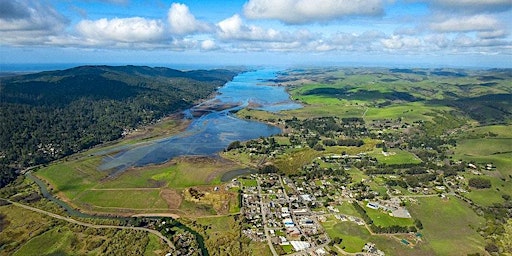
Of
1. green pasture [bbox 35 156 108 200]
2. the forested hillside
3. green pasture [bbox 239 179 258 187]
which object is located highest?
the forested hillside

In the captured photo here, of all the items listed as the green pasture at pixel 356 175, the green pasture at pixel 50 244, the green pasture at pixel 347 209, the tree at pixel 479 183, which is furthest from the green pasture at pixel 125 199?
the tree at pixel 479 183

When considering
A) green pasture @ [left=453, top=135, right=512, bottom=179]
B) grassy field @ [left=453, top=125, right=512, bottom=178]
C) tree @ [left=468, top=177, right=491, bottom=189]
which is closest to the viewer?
tree @ [left=468, top=177, right=491, bottom=189]

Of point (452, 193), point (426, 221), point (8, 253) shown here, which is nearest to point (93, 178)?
point (8, 253)

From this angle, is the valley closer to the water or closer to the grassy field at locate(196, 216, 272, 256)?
the grassy field at locate(196, 216, 272, 256)

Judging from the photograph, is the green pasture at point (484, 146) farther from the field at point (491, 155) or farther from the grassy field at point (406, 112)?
the grassy field at point (406, 112)

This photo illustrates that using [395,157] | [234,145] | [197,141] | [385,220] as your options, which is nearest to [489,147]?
[395,157]

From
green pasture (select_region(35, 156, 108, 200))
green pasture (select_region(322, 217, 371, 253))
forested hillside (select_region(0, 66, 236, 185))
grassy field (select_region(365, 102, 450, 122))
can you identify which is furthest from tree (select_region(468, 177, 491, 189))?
forested hillside (select_region(0, 66, 236, 185))
